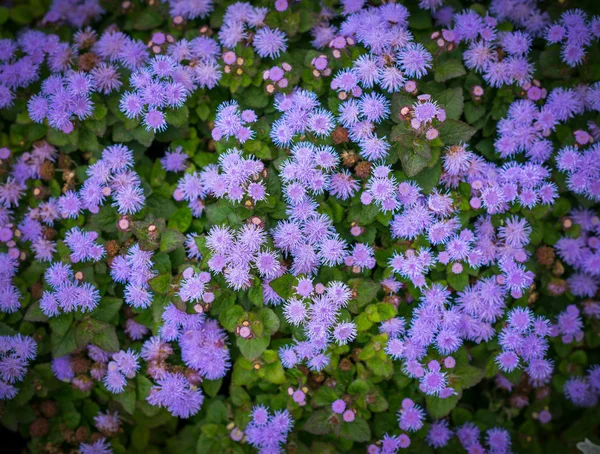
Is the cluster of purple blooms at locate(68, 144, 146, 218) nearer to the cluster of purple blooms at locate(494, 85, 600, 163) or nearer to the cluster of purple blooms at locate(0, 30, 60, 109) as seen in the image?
the cluster of purple blooms at locate(0, 30, 60, 109)

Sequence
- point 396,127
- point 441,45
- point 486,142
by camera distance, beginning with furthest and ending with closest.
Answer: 1. point 486,142
2. point 441,45
3. point 396,127

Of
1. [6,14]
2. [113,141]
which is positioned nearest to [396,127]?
[113,141]

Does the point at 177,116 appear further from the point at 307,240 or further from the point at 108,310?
the point at 108,310

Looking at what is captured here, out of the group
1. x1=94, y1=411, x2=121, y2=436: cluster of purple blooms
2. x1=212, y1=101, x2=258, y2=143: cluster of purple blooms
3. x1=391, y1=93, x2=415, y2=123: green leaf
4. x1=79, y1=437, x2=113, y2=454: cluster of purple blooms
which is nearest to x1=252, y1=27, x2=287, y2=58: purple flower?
x1=212, y1=101, x2=258, y2=143: cluster of purple blooms

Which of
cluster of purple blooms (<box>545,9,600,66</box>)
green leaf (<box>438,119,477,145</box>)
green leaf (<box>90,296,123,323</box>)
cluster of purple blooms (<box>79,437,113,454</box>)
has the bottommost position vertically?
cluster of purple blooms (<box>79,437,113,454</box>)

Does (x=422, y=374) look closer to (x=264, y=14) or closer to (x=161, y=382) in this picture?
(x=161, y=382)
